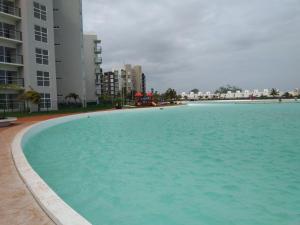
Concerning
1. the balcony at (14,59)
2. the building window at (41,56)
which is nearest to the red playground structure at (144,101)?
the building window at (41,56)

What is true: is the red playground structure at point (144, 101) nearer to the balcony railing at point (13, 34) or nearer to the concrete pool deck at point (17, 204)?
the balcony railing at point (13, 34)

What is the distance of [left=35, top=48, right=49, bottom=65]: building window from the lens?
1224 inches

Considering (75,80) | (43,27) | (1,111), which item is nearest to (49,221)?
(1,111)

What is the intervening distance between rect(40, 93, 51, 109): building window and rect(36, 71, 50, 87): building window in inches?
51.1

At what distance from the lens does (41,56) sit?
31.7 meters

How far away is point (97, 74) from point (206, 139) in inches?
1893

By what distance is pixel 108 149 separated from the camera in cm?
1106

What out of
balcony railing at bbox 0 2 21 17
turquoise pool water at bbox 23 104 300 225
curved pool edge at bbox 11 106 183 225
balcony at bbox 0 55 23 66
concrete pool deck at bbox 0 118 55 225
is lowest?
turquoise pool water at bbox 23 104 300 225

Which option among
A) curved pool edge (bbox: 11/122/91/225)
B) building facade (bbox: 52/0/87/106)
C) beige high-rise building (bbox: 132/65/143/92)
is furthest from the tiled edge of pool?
beige high-rise building (bbox: 132/65/143/92)

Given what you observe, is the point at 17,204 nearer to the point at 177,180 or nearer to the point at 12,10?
the point at 177,180

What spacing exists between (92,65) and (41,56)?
2512 centimetres

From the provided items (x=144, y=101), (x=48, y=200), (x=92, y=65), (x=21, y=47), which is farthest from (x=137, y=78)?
(x=48, y=200)

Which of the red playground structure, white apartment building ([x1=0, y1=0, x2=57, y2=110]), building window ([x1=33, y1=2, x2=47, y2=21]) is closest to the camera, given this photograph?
white apartment building ([x1=0, y1=0, x2=57, y2=110])

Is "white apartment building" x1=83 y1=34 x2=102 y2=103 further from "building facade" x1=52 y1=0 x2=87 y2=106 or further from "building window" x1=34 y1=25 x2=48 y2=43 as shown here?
"building window" x1=34 y1=25 x2=48 y2=43
